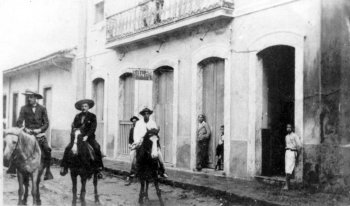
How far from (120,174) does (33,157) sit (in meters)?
4.98

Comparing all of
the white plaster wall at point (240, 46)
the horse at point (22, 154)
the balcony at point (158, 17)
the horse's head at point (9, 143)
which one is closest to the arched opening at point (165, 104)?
the white plaster wall at point (240, 46)

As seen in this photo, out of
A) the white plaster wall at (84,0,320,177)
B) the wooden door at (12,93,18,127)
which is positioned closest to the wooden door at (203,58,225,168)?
the white plaster wall at (84,0,320,177)

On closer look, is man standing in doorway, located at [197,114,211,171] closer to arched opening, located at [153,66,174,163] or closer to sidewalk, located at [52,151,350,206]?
sidewalk, located at [52,151,350,206]

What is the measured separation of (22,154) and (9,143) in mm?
332

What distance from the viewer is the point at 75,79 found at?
18.2m

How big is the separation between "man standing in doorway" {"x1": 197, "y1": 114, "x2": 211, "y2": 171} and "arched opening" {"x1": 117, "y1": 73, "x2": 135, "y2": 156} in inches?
152

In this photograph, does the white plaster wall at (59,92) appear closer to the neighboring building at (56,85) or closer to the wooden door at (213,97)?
the neighboring building at (56,85)

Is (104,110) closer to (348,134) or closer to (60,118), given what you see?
(60,118)

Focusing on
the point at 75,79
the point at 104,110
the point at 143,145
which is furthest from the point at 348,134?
the point at 75,79

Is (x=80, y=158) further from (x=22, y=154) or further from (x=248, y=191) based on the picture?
(x=248, y=191)

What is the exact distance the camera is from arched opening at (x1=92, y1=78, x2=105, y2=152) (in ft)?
55.3

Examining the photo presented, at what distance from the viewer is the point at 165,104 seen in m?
13.6

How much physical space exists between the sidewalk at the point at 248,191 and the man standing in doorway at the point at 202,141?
493 millimetres

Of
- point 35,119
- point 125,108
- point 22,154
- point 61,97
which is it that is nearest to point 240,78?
point 35,119
